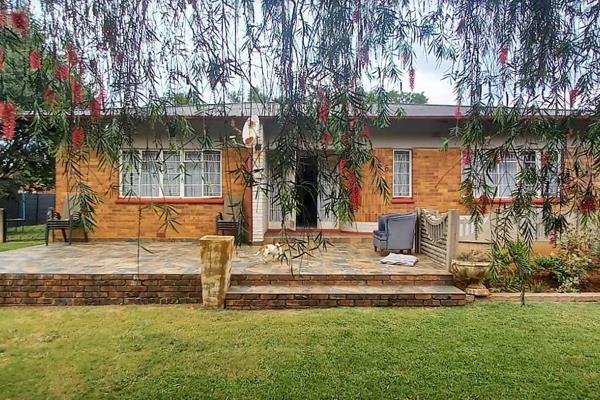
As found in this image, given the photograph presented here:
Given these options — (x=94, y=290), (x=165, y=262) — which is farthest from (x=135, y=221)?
(x=94, y=290)

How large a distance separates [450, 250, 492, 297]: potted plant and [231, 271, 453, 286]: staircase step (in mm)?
223

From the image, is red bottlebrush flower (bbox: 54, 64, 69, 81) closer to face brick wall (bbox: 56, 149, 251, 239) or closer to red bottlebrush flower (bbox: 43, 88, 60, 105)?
red bottlebrush flower (bbox: 43, 88, 60, 105)

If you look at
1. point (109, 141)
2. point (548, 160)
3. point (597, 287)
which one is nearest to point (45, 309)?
point (109, 141)

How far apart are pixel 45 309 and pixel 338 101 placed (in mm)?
6302

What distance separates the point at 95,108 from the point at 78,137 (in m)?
0.20

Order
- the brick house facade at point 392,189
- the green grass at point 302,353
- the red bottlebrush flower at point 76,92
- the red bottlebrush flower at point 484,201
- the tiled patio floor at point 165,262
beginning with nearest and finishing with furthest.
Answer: the red bottlebrush flower at point 76,92, the red bottlebrush flower at point 484,201, the green grass at point 302,353, the tiled patio floor at point 165,262, the brick house facade at point 392,189

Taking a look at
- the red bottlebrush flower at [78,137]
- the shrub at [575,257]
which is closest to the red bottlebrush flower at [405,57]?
the red bottlebrush flower at [78,137]

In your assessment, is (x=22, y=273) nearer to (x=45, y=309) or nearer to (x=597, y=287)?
(x=45, y=309)

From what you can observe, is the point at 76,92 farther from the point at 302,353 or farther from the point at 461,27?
the point at 302,353

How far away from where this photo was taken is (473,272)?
22.5ft

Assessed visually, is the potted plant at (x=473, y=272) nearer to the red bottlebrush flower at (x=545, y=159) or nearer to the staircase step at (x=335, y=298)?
the staircase step at (x=335, y=298)

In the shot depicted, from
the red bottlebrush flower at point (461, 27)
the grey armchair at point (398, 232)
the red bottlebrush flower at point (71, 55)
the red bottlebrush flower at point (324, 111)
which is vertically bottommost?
the grey armchair at point (398, 232)

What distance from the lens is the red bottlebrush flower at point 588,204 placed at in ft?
8.43

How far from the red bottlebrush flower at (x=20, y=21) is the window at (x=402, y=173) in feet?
35.3
